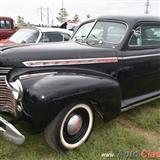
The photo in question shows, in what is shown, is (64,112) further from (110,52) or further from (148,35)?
(148,35)

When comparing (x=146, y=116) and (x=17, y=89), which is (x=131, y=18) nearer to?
(x=146, y=116)

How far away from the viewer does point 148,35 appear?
537 cm

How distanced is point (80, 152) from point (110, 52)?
1.69m

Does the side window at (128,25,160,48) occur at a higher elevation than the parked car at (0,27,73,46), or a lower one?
higher

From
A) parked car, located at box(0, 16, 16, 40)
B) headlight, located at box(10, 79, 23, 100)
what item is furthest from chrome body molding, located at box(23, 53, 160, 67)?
parked car, located at box(0, 16, 16, 40)

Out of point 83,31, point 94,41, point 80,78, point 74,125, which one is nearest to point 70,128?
point 74,125

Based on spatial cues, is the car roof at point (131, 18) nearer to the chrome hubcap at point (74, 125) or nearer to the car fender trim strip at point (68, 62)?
the car fender trim strip at point (68, 62)

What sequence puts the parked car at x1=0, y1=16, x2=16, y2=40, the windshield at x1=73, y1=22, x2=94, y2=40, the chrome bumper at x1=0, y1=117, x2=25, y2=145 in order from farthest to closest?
1. the parked car at x1=0, y1=16, x2=16, y2=40
2. the windshield at x1=73, y1=22, x2=94, y2=40
3. the chrome bumper at x1=0, y1=117, x2=25, y2=145

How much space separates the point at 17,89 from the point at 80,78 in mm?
861

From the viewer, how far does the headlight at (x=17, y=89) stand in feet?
11.6

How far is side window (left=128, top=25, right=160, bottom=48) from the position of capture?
5066mm

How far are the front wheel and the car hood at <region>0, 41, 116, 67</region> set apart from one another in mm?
834

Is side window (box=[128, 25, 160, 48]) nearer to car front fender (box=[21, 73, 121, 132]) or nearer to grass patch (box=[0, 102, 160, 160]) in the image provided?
car front fender (box=[21, 73, 121, 132])

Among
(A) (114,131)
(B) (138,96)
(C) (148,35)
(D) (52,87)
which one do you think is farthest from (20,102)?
(C) (148,35)
